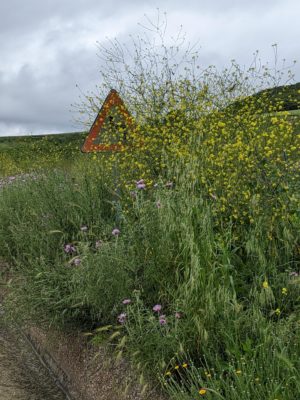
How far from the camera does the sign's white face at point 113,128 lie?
22.2 feet

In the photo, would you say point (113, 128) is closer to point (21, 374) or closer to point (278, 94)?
point (278, 94)

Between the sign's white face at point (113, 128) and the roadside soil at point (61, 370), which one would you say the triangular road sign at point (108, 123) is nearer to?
the sign's white face at point (113, 128)

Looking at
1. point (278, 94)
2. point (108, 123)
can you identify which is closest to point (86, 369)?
point (108, 123)

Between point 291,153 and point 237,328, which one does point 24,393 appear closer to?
point 237,328

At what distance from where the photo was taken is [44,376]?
14.9 ft

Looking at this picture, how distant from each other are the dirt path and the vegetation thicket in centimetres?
42

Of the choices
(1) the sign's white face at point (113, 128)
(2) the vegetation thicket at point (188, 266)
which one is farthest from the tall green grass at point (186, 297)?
(1) the sign's white face at point (113, 128)

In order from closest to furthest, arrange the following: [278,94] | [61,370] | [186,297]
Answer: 1. [186,297]
2. [61,370]
3. [278,94]

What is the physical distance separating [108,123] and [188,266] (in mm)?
3310

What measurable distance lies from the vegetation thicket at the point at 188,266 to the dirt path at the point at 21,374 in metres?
0.42

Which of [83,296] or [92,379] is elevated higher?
[83,296]

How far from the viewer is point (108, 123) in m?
7.02

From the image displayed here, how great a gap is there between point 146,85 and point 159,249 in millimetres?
4538

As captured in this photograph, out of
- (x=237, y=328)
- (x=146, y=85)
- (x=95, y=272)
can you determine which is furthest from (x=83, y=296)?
(x=146, y=85)
